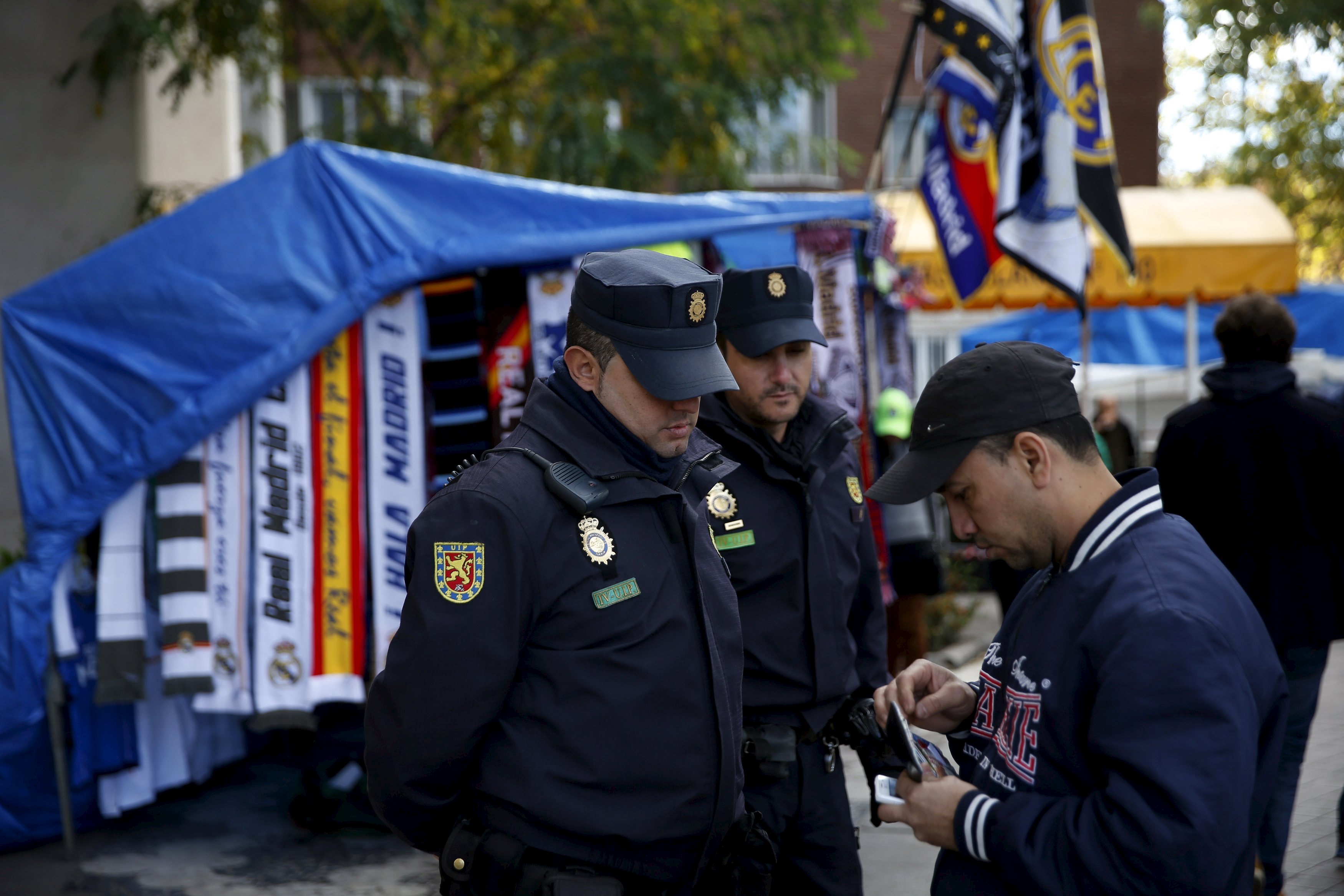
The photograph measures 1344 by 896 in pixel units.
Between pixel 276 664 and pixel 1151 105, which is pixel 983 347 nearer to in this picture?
pixel 276 664

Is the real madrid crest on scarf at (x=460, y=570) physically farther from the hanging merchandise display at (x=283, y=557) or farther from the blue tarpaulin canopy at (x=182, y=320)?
the hanging merchandise display at (x=283, y=557)

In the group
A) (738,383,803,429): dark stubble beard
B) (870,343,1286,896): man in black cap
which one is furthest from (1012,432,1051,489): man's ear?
(738,383,803,429): dark stubble beard

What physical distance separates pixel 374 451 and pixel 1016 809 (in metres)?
3.58

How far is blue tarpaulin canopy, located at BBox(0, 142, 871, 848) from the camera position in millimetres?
4492

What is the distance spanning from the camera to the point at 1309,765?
240 inches

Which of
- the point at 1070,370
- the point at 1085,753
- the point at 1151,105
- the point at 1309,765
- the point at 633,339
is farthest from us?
the point at 1151,105

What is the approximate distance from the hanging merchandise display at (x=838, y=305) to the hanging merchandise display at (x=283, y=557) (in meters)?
2.33

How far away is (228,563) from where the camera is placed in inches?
185

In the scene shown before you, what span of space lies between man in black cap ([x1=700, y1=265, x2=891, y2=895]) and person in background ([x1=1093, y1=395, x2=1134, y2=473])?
22.1ft

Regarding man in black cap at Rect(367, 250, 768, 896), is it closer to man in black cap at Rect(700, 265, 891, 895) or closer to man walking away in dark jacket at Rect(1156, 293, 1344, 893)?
man in black cap at Rect(700, 265, 891, 895)

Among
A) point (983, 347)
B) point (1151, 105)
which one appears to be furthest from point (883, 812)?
point (1151, 105)

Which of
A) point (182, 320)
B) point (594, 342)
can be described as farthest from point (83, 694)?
point (594, 342)

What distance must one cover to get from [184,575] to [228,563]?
0.17m

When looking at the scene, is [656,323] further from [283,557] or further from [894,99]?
[894,99]
